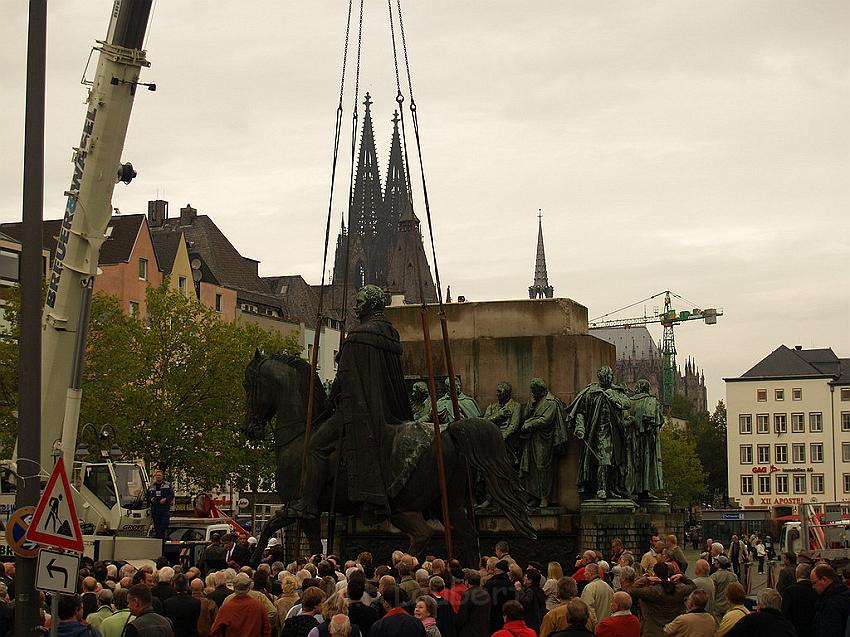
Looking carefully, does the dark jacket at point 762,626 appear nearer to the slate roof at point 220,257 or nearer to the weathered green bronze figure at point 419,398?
the weathered green bronze figure at point 419,398

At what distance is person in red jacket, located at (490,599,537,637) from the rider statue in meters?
8.41

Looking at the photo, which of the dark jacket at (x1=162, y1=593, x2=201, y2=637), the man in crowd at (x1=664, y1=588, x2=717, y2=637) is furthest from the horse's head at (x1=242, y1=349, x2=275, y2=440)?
the man in crowd at (x1=664, y1=588, x2=717, y2=637)

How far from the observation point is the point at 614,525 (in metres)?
24.9

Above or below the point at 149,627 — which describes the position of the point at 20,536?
above

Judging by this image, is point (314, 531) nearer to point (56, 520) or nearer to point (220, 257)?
point (56, 520)

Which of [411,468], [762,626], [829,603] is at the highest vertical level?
[411,468]

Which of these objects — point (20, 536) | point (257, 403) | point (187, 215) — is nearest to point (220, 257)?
point (187, 215)

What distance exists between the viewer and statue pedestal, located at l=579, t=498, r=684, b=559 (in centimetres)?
2477

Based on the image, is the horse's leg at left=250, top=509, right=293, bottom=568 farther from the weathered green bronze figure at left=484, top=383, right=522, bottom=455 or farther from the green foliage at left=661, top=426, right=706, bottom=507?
the green foliage at left=661, top=426, right=706, bottom=507

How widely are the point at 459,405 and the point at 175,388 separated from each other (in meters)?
31.9

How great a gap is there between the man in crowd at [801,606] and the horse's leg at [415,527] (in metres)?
6.06

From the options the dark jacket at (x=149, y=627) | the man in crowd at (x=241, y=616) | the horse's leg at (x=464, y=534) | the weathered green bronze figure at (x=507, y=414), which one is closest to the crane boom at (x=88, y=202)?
the horse's leg at (x=464, y=534)

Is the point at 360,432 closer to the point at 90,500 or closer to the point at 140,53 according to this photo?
the point at 140,53

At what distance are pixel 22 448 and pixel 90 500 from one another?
20806 mm
